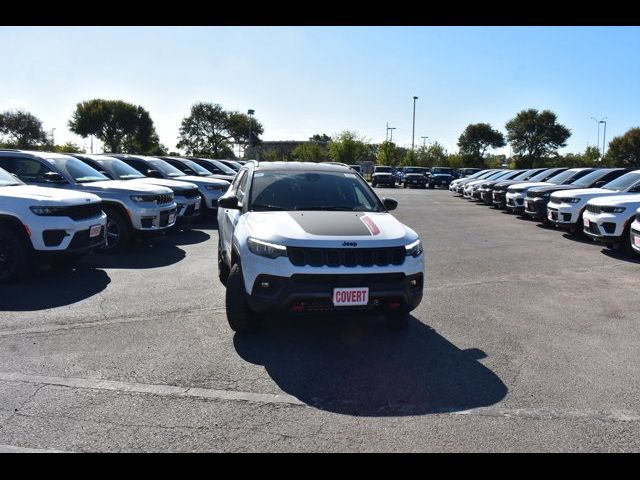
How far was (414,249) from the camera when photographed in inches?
201

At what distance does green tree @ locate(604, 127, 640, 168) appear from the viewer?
61656mm

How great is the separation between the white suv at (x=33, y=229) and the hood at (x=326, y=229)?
3391 mm

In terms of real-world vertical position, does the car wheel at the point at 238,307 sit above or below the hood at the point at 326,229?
below

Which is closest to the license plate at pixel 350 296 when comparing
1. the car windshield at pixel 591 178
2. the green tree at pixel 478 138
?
the car windshield at pixel 591 178

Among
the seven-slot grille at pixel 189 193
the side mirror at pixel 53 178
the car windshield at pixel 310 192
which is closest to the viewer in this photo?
the car windshield at pixel 310 192

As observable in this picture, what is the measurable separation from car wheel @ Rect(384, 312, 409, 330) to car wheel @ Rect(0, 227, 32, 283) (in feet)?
16.5

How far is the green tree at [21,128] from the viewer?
183ft

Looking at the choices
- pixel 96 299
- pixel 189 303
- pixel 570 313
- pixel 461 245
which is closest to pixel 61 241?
pixel 96 299

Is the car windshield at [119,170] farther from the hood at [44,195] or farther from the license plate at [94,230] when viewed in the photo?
the license plate at [94,230]

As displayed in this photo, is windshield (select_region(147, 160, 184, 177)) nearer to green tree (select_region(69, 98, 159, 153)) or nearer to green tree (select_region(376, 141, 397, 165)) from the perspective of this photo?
green tree (select_region(69, 98, 159, 153))

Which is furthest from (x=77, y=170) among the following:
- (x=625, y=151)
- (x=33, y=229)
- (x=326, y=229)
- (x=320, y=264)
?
(x=625, y=151)

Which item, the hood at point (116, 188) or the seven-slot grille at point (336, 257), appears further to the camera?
the hood at point (116, 188)

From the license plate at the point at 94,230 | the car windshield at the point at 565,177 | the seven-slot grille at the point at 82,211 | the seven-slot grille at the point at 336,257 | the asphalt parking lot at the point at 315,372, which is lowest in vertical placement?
the asphalt parking lot at the point at 315,372

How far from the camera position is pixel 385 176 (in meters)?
42.3
